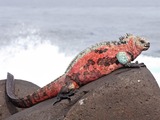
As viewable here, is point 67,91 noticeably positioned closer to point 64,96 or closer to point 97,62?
point 64,96

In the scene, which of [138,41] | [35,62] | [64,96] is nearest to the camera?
[64,96]

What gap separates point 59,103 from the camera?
457cm

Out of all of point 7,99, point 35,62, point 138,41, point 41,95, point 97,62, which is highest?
point 138,41

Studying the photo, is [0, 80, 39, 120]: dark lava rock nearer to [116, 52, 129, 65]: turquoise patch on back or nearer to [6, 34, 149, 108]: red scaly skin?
[6, 34, 149, 108]: red scaly skin

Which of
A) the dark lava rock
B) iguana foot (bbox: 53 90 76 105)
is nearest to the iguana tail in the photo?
the dark lava rock

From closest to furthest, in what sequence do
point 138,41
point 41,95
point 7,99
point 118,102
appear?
1. point 118,102
2. point 138,41
3. point 41,95
4. point 7,99

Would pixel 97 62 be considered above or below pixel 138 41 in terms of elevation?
below

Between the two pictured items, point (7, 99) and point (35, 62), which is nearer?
point (7, 99)

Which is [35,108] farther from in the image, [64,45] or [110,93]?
[64,45]

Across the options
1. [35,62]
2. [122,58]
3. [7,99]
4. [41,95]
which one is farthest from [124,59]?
[35,62]

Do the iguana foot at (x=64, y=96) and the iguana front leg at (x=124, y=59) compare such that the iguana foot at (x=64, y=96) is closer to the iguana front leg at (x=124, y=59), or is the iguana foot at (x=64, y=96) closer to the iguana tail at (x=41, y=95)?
the iguana tail at (x=41, y=95)

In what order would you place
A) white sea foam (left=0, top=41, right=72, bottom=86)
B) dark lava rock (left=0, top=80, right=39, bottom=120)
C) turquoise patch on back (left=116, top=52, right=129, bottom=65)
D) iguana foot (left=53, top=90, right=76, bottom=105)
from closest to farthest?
iguana foot (left=53, top=90, right=76, bottom=105) → turquoise patch on back (left=116, top=52, right=129, bottom=65) → dark lava rock (left=0, top=80, right=39, bottom=120) → white sea foam (left=0, top=41, right=72, bottom=86)

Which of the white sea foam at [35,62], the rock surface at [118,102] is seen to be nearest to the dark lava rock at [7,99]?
the rock surface at [118,102]

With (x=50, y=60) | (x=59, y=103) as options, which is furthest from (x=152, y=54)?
(x=59, y=103)
